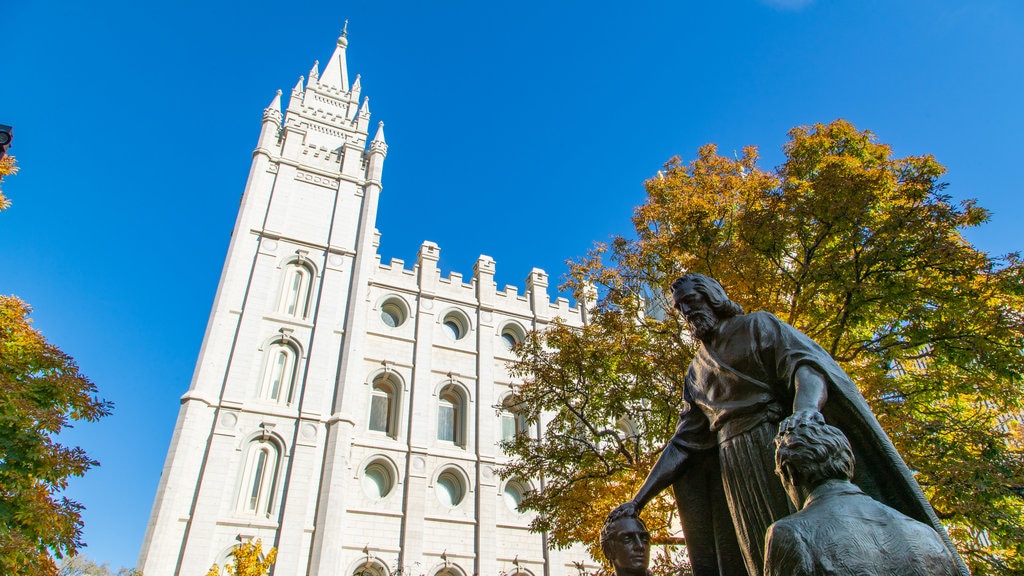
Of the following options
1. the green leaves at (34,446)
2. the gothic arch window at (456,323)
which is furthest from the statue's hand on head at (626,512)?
the gothic arch window at (456,323)

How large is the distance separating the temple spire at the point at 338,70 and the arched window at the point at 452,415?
16.8 meters

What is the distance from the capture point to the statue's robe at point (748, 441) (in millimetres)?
2439

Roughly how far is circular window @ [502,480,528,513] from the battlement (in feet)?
24.8

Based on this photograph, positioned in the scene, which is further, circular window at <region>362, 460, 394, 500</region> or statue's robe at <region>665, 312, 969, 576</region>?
circular window at <region>362, 460, 394, 500</region>

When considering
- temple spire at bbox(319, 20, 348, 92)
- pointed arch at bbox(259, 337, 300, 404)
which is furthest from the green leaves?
temple spire at bbox(319, 20, 348, 92)

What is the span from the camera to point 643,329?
11.5 m

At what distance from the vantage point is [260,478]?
60.4ft

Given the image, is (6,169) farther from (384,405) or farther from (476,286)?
(476,286)

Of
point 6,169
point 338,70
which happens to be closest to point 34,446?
point 6,169

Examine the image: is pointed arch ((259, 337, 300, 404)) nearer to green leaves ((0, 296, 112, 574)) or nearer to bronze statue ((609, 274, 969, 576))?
green leaves ((0, 296, 112, 574))

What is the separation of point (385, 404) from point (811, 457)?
843 inches

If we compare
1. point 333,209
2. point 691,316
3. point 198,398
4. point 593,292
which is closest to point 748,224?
point 593,292

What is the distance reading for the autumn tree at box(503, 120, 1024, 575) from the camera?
8.28 m

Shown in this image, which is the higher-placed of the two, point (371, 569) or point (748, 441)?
→ point (371, 569)
